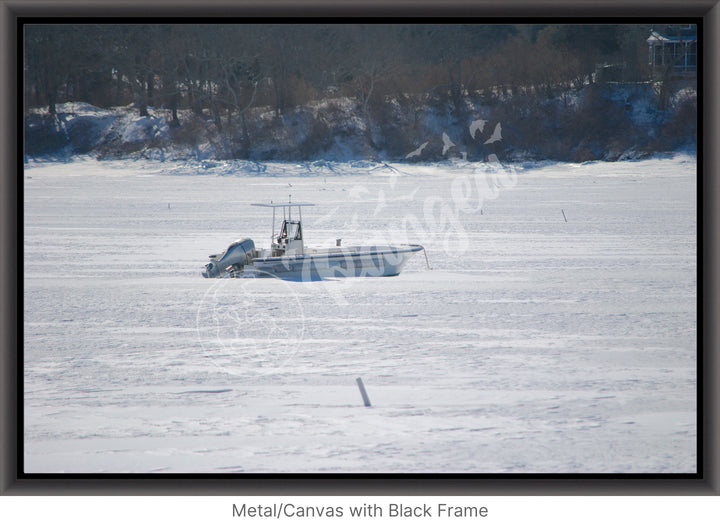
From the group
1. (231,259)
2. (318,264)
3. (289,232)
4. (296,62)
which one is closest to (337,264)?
(318,264)

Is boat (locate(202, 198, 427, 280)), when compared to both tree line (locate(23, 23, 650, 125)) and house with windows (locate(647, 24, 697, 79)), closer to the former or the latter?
house with windows (locate(647, 24, 697, 79))

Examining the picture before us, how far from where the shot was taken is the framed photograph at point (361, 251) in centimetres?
299

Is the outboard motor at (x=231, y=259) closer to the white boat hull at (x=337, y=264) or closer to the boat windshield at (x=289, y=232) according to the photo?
the white boat hull at (x=337, y=264)

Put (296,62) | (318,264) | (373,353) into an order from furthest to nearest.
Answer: (296,62)
(318,264)
(373,353)

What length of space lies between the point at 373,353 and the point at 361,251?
502cm

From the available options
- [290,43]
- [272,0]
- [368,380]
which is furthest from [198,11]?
[290,43]

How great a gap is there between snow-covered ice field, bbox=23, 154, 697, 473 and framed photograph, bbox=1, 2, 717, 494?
1.3 inches

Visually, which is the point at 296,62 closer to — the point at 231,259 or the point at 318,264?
the point at 231,259

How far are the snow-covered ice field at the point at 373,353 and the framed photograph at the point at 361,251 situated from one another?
0.11 ft

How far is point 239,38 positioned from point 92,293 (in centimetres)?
1786

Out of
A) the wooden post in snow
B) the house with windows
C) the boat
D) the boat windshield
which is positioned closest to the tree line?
the house with windows

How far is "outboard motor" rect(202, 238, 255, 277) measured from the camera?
34.0 feet

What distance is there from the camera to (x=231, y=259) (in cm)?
1087

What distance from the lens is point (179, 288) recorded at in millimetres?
9227
